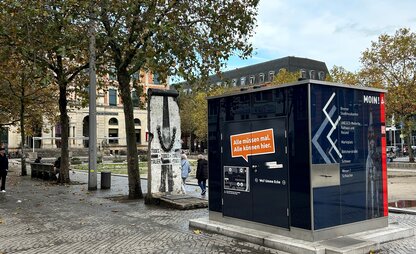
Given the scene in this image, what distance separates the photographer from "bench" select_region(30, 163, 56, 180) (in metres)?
23.4

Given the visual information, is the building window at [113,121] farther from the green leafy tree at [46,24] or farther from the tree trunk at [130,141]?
the tree trunk at [130,141]

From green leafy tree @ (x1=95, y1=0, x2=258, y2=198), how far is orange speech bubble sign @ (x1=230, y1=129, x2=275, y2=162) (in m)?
4.08

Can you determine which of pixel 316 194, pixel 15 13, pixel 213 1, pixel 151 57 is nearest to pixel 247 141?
pixel 316 194

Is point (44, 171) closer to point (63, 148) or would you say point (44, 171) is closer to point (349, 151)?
point (63, 148)

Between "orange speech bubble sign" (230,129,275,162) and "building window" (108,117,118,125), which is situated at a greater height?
"building window" (108,117,118,125)

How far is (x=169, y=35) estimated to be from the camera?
1236cm

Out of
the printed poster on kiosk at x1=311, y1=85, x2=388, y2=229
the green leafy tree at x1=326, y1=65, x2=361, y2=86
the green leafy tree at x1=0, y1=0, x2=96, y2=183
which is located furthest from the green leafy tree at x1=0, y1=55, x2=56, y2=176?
the green leafy tree at x1=326, y1=65, x2=361, y2=86

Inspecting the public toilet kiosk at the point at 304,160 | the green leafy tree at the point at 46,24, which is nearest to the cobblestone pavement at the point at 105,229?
the public toilet kiosk at the point at 304,160

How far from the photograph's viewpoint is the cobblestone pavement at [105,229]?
7668mm

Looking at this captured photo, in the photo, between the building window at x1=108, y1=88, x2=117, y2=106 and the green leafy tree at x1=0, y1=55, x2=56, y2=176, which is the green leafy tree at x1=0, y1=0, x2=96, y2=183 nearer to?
the green leafy tree at x1=0, y1=55, x2=56, y2=176

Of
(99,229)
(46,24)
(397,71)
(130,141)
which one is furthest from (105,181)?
(397,71)

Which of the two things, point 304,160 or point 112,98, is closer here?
point 304,160

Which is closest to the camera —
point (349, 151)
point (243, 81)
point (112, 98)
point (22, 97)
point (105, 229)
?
point (349, 151)

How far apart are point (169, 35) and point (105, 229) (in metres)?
5.79
